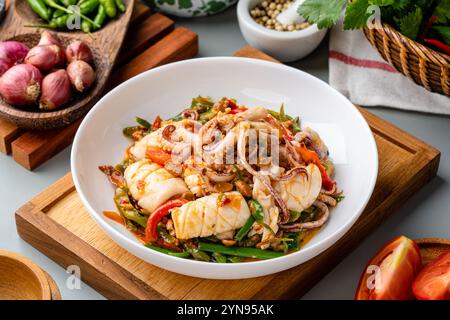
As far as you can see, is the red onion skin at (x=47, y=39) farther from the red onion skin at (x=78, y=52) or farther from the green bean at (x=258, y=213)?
the green bean at (x=258, y=213)

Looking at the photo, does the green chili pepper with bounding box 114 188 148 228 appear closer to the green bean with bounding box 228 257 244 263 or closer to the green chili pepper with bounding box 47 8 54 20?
the green bean with bounding box 228 257 244 263

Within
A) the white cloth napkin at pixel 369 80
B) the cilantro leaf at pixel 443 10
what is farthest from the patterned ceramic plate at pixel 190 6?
the cilantro leaf at pixel 443 10

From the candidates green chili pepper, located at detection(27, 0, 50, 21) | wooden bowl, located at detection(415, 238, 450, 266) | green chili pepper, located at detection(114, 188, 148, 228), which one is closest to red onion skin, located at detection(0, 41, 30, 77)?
green chili pepper, located at detection(27, 0, 50, 21)
